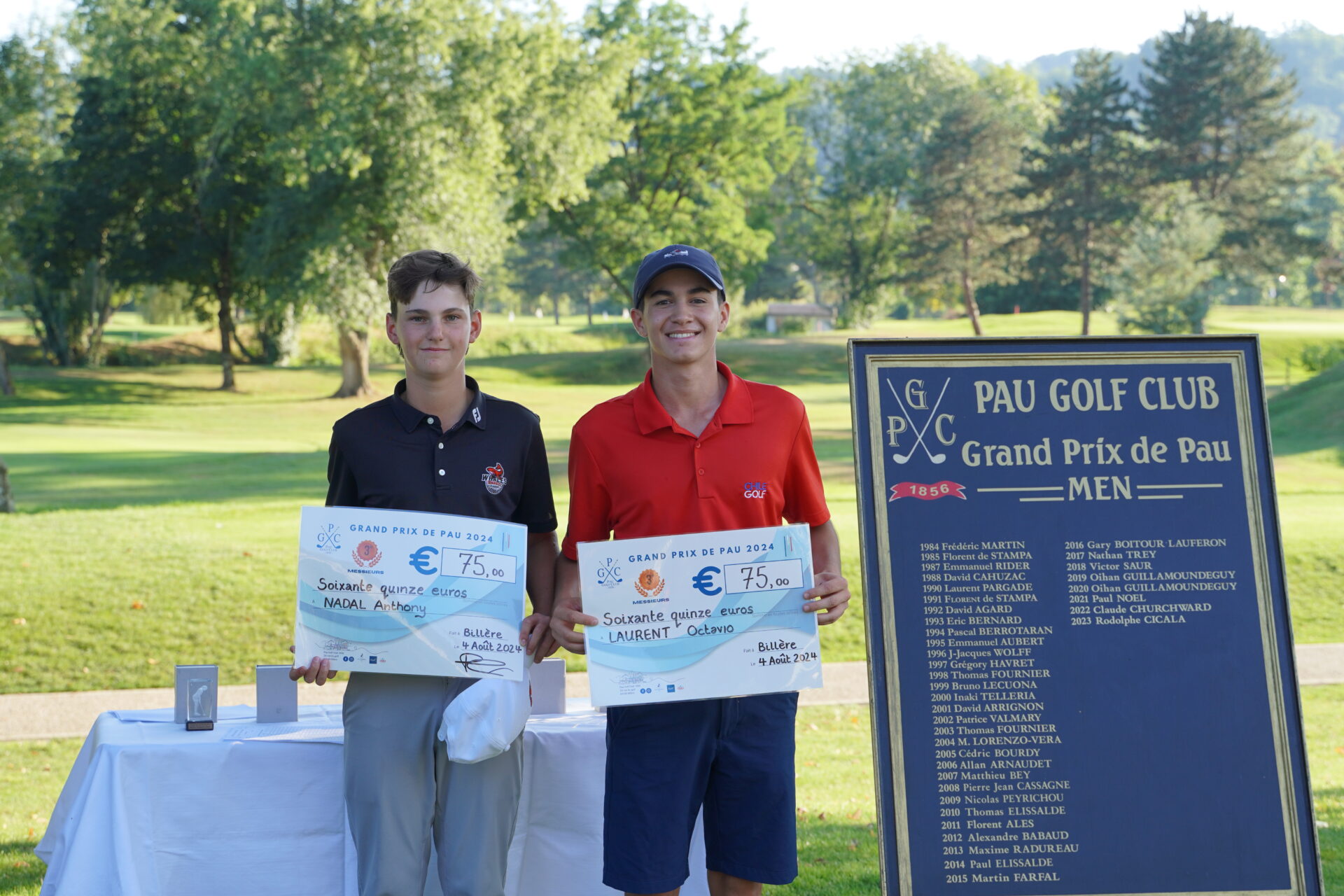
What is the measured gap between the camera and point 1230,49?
47906 millimetres

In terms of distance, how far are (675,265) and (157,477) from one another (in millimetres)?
17206

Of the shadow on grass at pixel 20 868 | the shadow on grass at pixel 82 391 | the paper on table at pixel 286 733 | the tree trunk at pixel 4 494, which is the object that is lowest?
the shadow on grass at pixel 20 868

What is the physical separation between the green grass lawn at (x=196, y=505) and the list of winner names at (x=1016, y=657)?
1.47 meters

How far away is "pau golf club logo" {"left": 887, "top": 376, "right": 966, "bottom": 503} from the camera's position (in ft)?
11.1

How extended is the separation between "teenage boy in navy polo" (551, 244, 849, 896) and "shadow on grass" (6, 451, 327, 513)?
1248cm

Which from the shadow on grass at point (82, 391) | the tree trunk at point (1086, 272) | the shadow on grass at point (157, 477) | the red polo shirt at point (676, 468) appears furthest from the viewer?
the tree trunk at point (1086, 272)

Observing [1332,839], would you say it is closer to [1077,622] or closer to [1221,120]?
[1077,622]

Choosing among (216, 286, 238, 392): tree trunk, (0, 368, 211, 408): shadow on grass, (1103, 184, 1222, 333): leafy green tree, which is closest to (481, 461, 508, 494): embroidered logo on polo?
(0, 368, 211, 408): shadow on grass

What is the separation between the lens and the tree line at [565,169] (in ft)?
93.0

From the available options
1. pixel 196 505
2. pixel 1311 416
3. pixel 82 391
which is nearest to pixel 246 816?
pixel 196 505

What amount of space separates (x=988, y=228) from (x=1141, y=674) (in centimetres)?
4949

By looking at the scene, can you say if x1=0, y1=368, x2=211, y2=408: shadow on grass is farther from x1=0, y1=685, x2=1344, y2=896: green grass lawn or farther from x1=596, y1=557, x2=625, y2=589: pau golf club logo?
x1=596, y1=557, x2=625, y2=589: pau golf club logo

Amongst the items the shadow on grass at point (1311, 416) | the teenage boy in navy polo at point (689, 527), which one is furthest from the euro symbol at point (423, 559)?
the shadow on grass at point (1311, 416)

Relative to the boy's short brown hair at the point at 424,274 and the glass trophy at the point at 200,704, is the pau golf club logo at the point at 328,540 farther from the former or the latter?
the glass trophy at the point at 200,704
